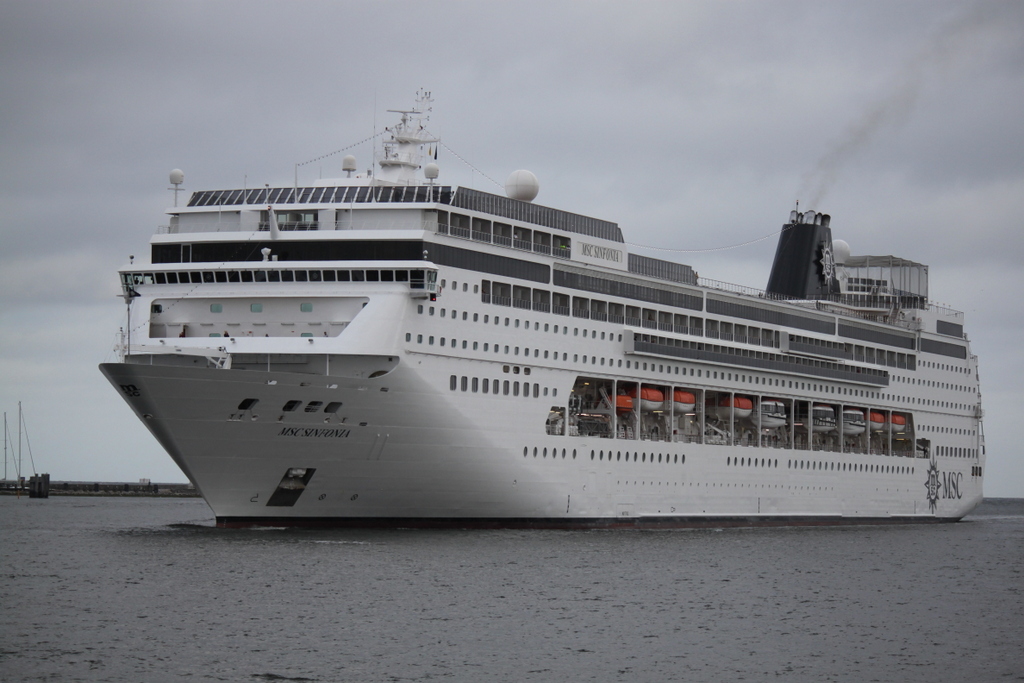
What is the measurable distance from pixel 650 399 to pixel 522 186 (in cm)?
985

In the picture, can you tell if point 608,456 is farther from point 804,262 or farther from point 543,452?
point 804,262

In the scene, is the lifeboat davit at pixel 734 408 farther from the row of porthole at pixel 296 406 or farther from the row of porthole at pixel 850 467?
the row of porthole at pixel 296 406

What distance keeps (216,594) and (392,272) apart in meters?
13.6

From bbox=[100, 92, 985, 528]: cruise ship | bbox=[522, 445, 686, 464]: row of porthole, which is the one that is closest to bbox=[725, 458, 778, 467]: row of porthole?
bbox=[100, 92, 985, 528]: cruise ship

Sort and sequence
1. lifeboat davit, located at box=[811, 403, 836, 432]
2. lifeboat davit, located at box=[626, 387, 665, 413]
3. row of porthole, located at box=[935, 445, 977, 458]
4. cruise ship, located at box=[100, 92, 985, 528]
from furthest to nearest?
1. row of porthole, located at box=[935, 445, 977, 458]
2. lifeboat davit, located at box=[811, 403, 836, 432]
3. lifeboat davit, located at box=[626, 387, 665, 413]
4. cruise ship, located at box=[100, 92, 985, 528]

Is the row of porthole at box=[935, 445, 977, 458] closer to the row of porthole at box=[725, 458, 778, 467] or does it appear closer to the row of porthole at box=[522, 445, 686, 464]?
the row of porthole at box=[725, 458, 778, 467]

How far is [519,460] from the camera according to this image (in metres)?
44.3

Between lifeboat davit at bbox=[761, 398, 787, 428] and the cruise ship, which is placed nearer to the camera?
the cruise ship

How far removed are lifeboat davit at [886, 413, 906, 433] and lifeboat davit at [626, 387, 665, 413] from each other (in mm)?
19838

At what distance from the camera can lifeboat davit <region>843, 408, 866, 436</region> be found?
63625 millimetres

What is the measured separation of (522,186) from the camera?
4869 cm

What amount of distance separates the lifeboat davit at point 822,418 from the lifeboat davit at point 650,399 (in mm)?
11777

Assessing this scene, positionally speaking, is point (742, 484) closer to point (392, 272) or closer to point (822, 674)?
point (392, 272)

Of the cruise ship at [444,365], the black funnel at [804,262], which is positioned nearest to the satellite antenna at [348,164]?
the cruise ship at [444,365]
